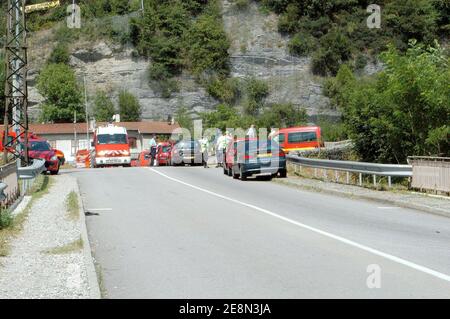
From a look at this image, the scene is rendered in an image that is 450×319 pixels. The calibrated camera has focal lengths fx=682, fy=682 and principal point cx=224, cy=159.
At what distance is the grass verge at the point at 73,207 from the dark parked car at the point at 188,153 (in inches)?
771

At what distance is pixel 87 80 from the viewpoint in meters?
88.9

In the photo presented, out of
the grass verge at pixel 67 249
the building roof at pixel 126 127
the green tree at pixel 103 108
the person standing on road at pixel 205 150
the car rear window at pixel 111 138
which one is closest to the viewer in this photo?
the grass verge at pixel 67 249

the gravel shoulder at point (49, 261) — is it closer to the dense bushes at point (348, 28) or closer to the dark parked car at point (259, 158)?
the dark parked car at point (259, 158)

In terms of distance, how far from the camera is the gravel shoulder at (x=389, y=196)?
53.1 feet

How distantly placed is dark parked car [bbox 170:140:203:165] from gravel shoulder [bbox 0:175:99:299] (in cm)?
2321

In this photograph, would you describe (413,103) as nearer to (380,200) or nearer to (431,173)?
(431,173)

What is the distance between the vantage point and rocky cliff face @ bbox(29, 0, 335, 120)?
83438 mm

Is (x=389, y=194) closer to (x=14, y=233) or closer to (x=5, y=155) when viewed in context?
(x=14, y=233)

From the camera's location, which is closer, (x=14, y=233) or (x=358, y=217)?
(x=14, y=233)

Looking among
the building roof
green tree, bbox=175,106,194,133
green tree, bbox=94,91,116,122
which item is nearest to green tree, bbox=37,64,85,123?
green tree, bbox=94,91,116,122

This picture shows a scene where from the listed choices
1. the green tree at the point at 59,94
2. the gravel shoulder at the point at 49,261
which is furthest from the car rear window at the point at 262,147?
the green tree at the point at 59,94

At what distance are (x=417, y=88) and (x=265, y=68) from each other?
61.0 meters

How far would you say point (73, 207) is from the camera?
16.7 meters
